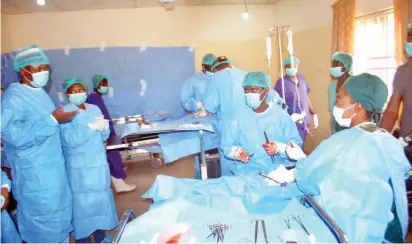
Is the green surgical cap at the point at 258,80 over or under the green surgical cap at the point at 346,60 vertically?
under

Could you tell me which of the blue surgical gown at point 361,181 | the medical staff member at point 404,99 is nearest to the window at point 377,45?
the medical staff member at point 404,99

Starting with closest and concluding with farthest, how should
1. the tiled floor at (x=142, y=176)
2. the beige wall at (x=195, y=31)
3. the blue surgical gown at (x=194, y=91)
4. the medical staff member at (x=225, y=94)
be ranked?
the medical staff member at (x=225, y=94) → the tiled floor at (x=142, y=176) → the blue surgical gown at (x=194, y=91) → the beige wall at (x=195, y=31)

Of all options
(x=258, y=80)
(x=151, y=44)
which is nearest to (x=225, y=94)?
(x=258, y=80)

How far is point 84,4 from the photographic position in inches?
210

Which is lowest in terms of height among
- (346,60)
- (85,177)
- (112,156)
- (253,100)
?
(112,156)

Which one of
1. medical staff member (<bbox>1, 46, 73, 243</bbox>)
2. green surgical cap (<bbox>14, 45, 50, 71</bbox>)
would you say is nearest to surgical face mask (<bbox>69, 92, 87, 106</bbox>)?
medical staff member (<bbox>1, 46, 73, 243</bbox>)

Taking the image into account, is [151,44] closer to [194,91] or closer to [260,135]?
[194,91]

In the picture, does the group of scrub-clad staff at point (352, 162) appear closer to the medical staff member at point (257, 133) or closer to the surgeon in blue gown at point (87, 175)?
the medical staff member at point (257, 133)

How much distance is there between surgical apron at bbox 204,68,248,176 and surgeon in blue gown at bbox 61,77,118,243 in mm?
1039

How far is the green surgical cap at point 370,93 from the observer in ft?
5.00

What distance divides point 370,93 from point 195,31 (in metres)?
4.71

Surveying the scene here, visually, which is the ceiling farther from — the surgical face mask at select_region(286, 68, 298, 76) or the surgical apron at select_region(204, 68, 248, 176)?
the surgical apron at select_region(204, 68, 248, 176)

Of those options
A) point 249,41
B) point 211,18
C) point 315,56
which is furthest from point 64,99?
point 315,56

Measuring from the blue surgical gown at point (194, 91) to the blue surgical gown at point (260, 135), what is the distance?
2.08 metres
